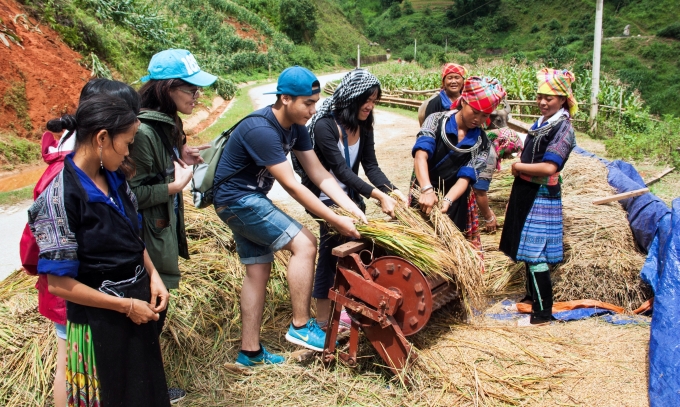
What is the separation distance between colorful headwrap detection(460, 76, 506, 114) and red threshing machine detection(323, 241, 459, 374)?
120cm

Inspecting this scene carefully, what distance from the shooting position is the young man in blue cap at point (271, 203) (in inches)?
102

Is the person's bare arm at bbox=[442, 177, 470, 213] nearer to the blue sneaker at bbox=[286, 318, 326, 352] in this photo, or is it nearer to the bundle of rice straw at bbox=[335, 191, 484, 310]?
Answer: the bundle of rice straw at bbox=[335, 191, 484, 310]

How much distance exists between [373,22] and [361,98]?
307 ft

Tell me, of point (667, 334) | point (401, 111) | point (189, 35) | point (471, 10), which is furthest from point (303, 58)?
point (471, 10)

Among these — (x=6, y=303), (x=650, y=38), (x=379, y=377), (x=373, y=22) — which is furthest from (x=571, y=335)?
(x=373, y=22)

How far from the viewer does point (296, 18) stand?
167 feet

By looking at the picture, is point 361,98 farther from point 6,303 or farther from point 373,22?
point 373,22

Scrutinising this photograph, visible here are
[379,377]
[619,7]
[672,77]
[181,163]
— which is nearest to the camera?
[181,163]

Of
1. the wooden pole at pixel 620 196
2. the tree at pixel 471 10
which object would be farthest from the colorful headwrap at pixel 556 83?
the tree at pixel 471 10

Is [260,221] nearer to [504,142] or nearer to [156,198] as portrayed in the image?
[156,198]

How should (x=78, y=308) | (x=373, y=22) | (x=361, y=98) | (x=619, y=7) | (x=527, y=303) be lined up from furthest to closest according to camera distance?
(x=373, y=22) → (x=619, y=7) → (x=527, y=303) → (x=361, y=98) → (x=78, y=308)

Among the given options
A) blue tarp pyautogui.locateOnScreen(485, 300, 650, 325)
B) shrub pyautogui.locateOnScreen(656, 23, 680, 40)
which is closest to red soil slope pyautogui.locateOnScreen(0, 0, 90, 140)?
blue tarp pyautogui.locateOnScreen(485, 300, 650, 325)

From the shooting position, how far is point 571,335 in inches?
129

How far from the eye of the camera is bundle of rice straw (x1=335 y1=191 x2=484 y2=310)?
9.02 feet
